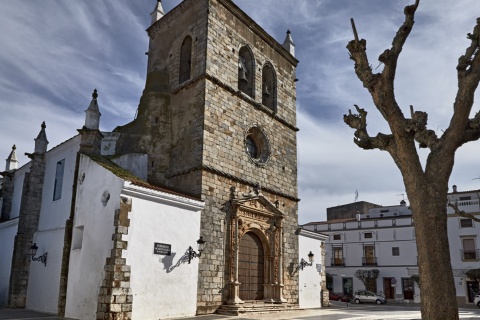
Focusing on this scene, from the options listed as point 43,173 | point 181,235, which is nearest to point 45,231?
point 43,173

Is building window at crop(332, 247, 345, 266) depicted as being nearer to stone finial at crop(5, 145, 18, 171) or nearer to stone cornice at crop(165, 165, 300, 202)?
stone cornice at crop(165, 165, 300, 202)

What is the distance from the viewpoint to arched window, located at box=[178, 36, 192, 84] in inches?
628

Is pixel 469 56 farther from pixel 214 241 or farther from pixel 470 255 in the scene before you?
pixel 470 255

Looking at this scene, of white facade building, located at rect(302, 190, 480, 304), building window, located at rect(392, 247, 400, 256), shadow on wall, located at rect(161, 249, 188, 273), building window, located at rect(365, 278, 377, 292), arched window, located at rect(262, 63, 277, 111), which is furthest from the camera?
building window, located at rect(365, 278, 377, 292)

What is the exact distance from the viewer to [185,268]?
39.6 feet

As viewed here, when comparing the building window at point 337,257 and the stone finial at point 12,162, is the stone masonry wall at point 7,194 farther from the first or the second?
the building window at point 337,257

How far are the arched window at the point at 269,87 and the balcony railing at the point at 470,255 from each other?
71.1 feet

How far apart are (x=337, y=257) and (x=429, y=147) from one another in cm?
3081

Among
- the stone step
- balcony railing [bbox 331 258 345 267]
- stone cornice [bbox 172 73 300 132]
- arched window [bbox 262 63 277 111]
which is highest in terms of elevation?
arched window [bbox 262 63 277 111]

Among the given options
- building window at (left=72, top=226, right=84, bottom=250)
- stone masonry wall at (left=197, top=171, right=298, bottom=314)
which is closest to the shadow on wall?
stone masonry wall at (left=197, top=171, right=298, bottom=314)

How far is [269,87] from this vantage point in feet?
60.0

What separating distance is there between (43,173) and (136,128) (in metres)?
4.23

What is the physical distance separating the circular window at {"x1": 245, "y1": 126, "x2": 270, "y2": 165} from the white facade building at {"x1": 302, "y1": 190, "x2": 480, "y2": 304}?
19.8 meters

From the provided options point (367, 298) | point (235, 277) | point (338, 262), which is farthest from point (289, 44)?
point (338, 262)
